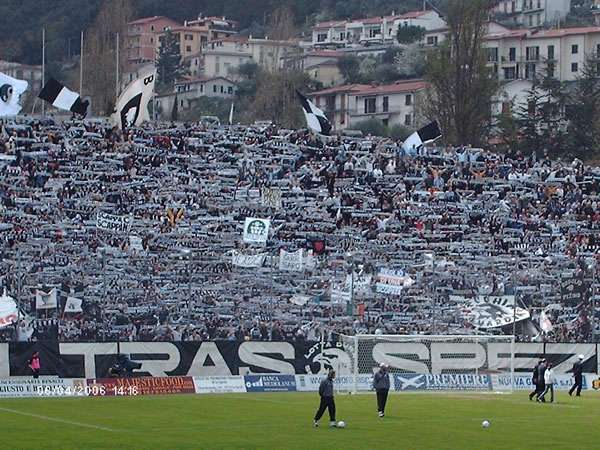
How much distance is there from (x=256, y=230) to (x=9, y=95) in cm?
1532

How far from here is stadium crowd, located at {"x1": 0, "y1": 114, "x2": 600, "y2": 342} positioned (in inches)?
2301

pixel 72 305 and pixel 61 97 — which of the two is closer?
pixel 72 305

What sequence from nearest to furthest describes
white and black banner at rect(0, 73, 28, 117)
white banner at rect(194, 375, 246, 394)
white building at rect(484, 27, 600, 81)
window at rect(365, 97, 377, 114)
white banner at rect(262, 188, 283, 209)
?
white banner at rect(194, 375, 246, 394), white and black banner at rect(0, 73, 28, 117), white banner at rect(262, 188, 283, 209), white building at rect(484, 27, 600, 81), window at rect(365, 97, 377, 114)

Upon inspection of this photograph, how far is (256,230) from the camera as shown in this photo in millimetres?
63625

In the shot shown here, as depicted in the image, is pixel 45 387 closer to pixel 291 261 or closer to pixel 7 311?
pixel 7 311

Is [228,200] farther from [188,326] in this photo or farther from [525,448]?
[525,448]

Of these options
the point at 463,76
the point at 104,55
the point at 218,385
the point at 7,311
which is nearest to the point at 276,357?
the point at 218,385

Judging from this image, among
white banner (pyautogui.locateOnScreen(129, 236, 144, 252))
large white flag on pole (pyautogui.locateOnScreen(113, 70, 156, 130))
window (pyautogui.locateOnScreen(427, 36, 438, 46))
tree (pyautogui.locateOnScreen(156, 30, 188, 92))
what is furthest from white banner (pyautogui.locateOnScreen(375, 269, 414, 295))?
tree (pyautogui.locateOnScreen(156, 30, 188, 92))

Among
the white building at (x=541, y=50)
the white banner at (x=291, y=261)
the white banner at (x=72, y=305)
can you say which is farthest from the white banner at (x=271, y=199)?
the white building at (x=541, y=50)

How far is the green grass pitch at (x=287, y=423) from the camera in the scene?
32.3m

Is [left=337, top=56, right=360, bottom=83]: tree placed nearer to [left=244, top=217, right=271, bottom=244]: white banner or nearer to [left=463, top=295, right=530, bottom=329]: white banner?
[left=244, top=217, right=271, bottom=244]: white banner

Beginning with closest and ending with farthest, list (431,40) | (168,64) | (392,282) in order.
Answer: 1. (392,282)
2. (431,40)
3. (168,64)

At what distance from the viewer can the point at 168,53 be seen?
7697 inches

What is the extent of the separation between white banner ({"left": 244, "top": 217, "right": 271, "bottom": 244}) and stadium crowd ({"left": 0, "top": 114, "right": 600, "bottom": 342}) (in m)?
0.57
